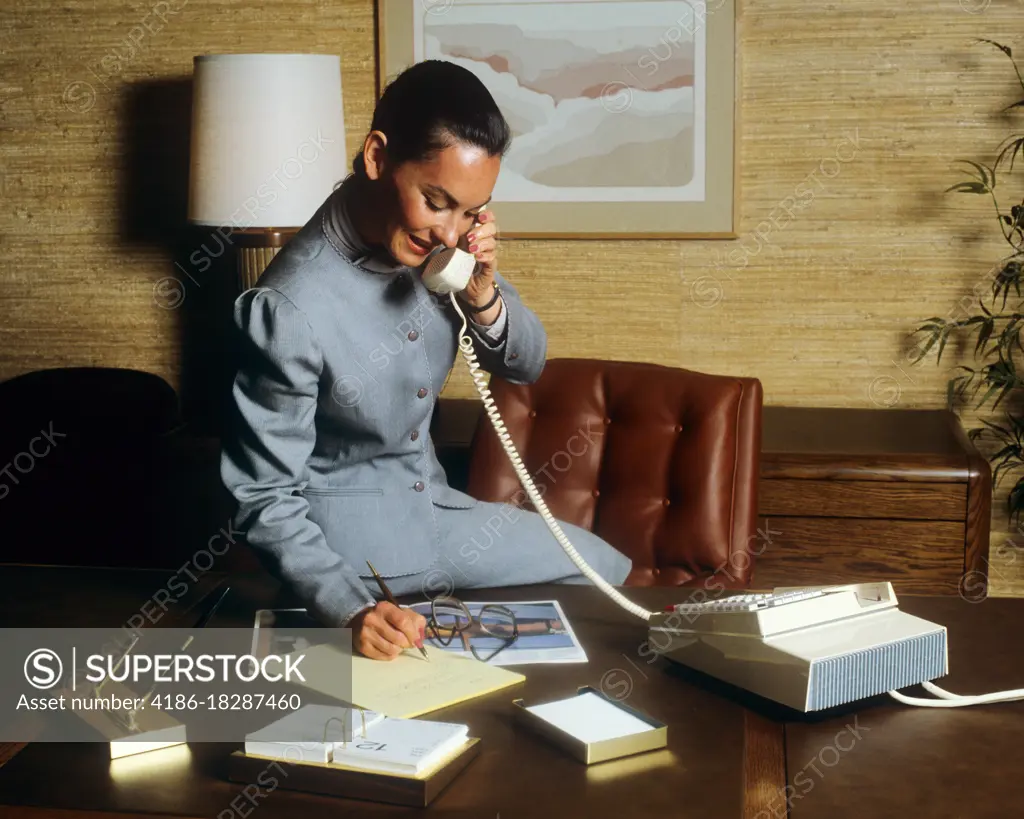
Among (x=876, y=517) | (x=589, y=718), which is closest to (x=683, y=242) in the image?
(x=876, y=517)

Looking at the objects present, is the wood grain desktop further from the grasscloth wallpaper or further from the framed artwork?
the framed artwork

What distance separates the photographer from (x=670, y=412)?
231cm

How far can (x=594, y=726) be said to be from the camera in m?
1.21

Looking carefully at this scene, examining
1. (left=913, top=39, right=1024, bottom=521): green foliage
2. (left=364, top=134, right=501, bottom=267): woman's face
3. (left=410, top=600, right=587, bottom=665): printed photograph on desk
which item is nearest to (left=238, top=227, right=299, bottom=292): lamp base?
(left=364, top=134, right=501, bottom=267): woman's face

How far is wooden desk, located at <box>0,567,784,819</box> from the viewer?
3.57ft

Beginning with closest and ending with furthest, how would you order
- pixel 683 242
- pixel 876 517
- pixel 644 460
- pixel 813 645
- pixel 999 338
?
pixel 813 645
pixel 644 460
pixel 876 517
pixel 999 338
pixel 683 242

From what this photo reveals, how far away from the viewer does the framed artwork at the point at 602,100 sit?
10.8 feet

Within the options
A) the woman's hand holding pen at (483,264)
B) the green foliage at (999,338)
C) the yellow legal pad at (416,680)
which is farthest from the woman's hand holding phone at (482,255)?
the green foliage at (999,338)

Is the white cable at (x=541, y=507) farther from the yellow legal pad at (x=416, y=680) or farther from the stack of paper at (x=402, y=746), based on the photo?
the stack of paper at (x=402, y=746)

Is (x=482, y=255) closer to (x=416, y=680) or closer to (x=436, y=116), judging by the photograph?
(x=436, y=116)

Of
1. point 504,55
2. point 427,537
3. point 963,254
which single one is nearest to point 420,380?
point 427,537

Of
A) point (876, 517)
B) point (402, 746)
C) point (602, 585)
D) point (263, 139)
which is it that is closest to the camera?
point (402, 746)

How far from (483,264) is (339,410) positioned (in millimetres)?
326

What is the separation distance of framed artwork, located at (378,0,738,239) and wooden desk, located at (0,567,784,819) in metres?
2.13
